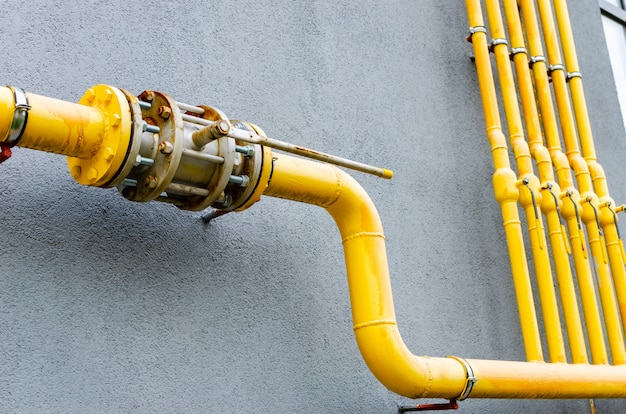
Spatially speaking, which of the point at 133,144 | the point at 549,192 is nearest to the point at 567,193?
the point at 549,192

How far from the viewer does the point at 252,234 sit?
8.71 feet

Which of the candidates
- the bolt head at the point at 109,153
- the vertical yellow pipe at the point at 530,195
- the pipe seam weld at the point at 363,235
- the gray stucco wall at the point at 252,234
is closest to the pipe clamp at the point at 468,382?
the gray stucco wall at the point at 252,234

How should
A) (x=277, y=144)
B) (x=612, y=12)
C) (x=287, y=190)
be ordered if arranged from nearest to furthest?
(x=277, y=144)
(x=287, y=190)
(x=612, y=12)

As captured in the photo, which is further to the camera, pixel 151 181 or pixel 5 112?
pixel 151 181

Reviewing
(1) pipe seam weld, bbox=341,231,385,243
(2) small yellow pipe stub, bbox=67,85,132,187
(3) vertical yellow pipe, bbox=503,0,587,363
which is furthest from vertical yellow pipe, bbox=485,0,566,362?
(2) small yellow pipe stub, bbox=67,85,132,187

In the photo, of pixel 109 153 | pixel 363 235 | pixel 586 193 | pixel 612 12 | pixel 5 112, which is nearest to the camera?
pixel 5 112

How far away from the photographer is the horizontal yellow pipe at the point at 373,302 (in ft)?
8.16

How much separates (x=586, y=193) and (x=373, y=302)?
158cm

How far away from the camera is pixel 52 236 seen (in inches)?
86.7

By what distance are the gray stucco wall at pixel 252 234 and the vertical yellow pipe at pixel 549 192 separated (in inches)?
8.3

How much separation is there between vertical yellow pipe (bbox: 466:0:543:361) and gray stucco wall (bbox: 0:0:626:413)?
0.14 meters

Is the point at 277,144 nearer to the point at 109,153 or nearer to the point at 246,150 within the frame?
the point at 246,150

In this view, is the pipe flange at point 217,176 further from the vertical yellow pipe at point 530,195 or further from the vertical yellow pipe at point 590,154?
the vertical yellow pipe at point 590,154

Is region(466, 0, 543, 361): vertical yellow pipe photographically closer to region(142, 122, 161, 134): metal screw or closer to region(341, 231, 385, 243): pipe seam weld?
region(341, 231, 385, 243): pipe seam weld
